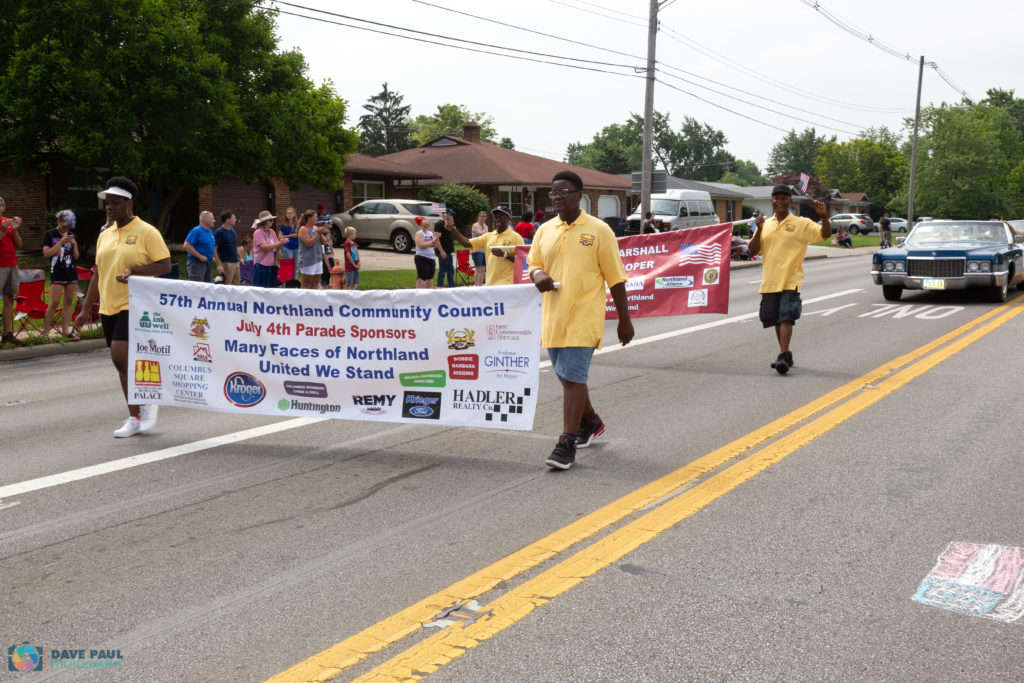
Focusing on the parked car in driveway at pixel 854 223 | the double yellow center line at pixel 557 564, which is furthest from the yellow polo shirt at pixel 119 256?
the parked car in driveway at pixel 854 223

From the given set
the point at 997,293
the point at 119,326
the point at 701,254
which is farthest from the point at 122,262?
the point at 997,293

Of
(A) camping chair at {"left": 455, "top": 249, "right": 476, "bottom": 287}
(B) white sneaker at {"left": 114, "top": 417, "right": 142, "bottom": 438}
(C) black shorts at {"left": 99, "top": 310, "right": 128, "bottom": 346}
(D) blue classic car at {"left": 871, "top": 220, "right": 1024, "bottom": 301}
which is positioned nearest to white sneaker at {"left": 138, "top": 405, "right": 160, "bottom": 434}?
(B) white sneaker at {"left": 114, "top": 417, "right": 142, "bottom": 438}

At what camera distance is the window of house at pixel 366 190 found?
4067 cm

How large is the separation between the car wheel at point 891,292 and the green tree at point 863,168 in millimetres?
102904

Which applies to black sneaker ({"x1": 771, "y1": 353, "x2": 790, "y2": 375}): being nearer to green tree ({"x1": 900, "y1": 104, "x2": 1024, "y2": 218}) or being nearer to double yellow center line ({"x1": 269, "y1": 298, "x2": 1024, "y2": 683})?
double yellow center line ({"x1": 269, "y1": 298, "x2": 1024, "y2": 683})

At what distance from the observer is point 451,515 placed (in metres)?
5.21

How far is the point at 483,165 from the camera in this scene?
4656cm

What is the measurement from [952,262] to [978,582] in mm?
14475

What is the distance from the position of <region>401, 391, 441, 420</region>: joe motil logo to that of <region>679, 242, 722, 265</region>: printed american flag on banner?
20.1 ft

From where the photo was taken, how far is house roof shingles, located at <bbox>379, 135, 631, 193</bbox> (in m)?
44.9

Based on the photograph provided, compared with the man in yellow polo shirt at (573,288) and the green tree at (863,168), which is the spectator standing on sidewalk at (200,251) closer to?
the man in yellow polo shirt at (573,288)

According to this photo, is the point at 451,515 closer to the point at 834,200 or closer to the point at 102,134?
the point at 102,134

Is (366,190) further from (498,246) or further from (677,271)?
(677,271)

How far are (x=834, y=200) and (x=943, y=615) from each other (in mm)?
103731
